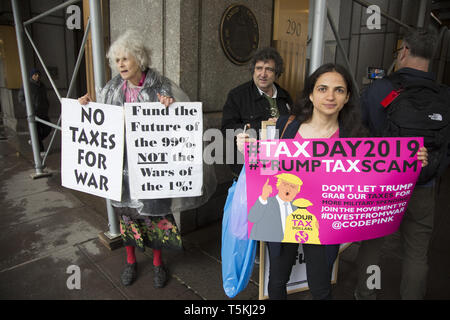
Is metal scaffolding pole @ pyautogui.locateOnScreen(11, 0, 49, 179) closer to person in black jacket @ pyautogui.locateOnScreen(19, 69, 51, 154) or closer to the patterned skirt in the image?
person in black jacket @ pyautogui.locateOnScreen(19, 69, 51, 154)

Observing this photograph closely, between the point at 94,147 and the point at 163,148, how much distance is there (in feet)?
1.81

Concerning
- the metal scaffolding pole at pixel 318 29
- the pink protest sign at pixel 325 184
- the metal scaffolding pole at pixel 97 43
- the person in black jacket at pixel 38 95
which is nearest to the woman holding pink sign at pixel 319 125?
the pink protest sign at pixel 325 184

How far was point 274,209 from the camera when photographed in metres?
1.91

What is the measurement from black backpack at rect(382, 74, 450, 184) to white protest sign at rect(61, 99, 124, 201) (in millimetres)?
1865

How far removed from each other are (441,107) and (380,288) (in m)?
1.63

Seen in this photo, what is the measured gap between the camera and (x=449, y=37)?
12.4 m

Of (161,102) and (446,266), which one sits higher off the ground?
(161,102)

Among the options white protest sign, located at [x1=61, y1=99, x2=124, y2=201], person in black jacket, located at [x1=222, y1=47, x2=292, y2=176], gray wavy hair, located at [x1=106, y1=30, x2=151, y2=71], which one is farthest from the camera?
person in black jacket, located at [x1=222, y1=47, x2=292, y2=176]

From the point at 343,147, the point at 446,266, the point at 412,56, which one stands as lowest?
the point at 446,266

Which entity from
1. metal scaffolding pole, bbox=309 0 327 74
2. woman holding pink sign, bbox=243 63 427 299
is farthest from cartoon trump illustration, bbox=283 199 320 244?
metal scaffolding pole, bbox=309 0 327 74

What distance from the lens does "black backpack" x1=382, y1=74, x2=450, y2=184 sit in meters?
1.91
